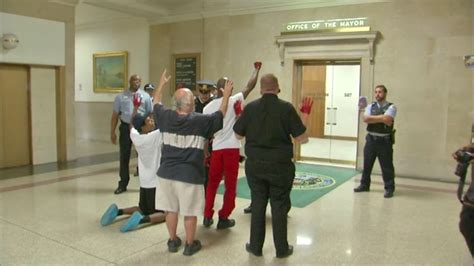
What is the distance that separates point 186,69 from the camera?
28.4 feet

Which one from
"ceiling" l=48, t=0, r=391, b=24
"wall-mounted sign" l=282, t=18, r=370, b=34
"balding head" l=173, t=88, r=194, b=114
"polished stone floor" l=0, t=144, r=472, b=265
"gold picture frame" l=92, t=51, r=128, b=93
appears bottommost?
"polished stone floor" l=0, t=144, r=472, b=265

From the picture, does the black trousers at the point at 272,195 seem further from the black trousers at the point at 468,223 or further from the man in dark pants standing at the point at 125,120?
the man in dark pants standing at the point at 125,120

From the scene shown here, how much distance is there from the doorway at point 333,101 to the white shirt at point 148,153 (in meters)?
4.46

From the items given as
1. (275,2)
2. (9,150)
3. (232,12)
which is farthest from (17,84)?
(275,2)

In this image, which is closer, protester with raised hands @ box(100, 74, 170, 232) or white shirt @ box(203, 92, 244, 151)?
protester with raised hands @ box(100, 74, 170, 232)

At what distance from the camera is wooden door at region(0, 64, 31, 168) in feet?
21.5

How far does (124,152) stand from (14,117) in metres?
2.94

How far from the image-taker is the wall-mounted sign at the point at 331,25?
653 cm

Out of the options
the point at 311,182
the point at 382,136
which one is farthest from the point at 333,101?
the point at 382,136

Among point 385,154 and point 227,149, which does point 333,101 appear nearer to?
point 385,154

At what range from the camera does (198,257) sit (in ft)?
9.98

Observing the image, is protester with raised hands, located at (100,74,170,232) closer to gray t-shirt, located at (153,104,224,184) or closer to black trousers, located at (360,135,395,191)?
gray t-shirt, located at (153,104,224,184)

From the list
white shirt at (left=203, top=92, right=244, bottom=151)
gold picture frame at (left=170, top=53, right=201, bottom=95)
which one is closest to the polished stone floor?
white shirt at (left=203, top=92, right=244, bottom=151)

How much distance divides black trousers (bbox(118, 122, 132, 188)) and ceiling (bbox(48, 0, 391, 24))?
11.0ft
